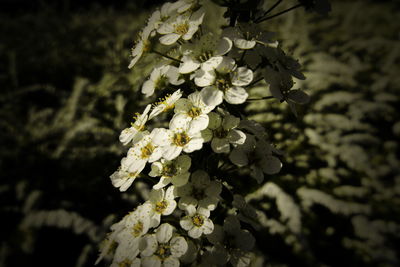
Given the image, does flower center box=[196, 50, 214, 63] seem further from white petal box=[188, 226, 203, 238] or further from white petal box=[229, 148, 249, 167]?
white petal box=[188, 226, 203, 238]

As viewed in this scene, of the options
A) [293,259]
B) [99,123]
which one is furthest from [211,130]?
[99,123]

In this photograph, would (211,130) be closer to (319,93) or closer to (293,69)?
(293,69)

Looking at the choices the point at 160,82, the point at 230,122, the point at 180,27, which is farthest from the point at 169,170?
the point at 180,27

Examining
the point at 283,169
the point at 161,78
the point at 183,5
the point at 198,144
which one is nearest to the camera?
the point at 198,144

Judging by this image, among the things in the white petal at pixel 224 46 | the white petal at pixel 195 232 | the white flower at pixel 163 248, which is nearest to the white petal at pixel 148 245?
the white flower at pixel 163 248

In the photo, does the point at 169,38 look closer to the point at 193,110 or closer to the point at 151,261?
the point at 193,110

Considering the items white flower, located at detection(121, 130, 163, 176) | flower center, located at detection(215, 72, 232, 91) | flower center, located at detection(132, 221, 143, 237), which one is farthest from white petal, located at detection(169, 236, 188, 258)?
flower center, located at detection(215, 72, 232, 91)
